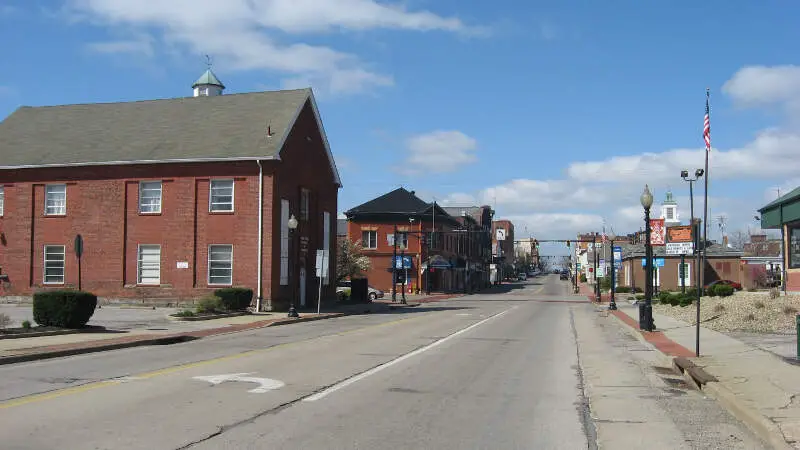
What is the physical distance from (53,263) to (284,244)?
12432mm

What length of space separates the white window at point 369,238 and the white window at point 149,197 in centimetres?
3948

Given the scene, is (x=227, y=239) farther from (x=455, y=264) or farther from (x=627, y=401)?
(x=455, y=264)

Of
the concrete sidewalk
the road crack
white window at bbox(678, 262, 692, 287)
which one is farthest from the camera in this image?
white window at bbox(678, 262, 692, 287)

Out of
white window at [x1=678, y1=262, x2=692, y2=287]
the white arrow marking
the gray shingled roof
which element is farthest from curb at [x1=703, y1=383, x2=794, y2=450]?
white window at [x1=678, y1=262, x2=692, y2=287]

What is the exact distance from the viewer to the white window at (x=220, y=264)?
37.6 meters

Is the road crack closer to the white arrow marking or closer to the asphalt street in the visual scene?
the asphalt street

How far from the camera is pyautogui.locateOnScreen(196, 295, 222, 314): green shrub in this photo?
102 ft

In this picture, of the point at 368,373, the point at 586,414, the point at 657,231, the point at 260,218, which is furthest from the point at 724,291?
the point at 586,414

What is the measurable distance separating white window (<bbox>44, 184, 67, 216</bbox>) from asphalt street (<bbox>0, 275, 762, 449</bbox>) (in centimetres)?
2459

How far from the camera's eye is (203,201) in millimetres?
38250

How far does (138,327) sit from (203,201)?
14271 millimetres

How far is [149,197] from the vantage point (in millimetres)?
39125

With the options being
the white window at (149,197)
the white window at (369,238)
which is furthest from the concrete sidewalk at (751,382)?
the white window at (369,238)

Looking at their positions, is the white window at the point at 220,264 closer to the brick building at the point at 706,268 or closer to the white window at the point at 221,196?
the white window at the point at 221,196
